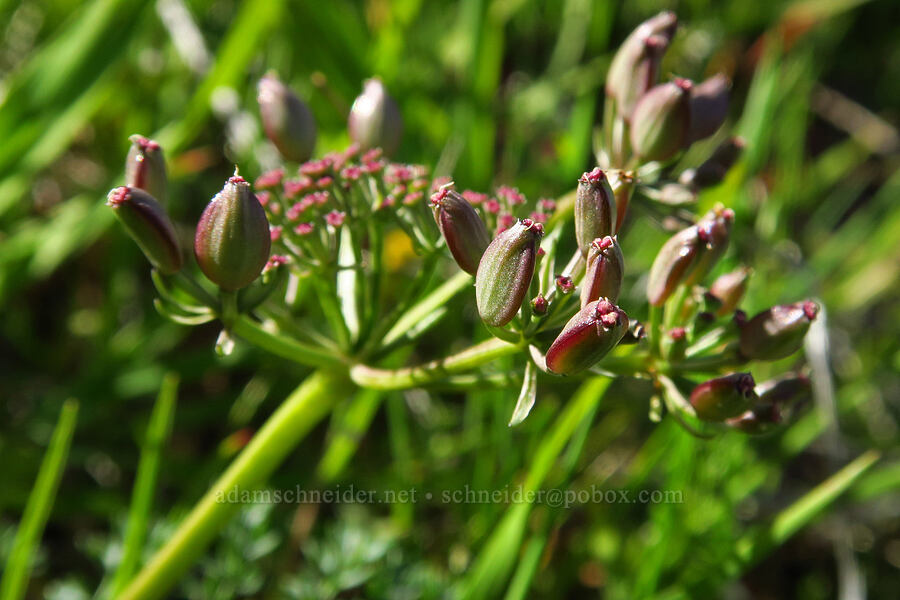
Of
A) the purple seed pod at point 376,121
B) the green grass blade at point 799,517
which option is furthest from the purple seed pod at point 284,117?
the green grass blade at point 799,517

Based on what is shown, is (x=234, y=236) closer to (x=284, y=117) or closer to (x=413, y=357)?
(x=284, y=117)

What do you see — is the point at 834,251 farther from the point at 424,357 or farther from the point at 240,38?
the point at 240,38

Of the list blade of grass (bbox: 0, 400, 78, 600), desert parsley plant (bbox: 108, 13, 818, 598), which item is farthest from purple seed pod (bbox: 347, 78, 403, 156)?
blade of grass (bbox: 0, 400, 78, 600)

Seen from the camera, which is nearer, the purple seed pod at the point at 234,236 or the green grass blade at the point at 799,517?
the purple seed pod at the point at 234,236

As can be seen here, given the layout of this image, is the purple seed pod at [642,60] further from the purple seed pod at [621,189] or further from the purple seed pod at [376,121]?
the purple seed pod at [376,121]

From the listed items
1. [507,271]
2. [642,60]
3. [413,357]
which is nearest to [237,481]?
[507,271]

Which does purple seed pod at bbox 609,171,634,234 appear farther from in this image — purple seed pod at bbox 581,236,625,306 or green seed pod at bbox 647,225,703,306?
purple seed pod at bbox 581,236,625,306
